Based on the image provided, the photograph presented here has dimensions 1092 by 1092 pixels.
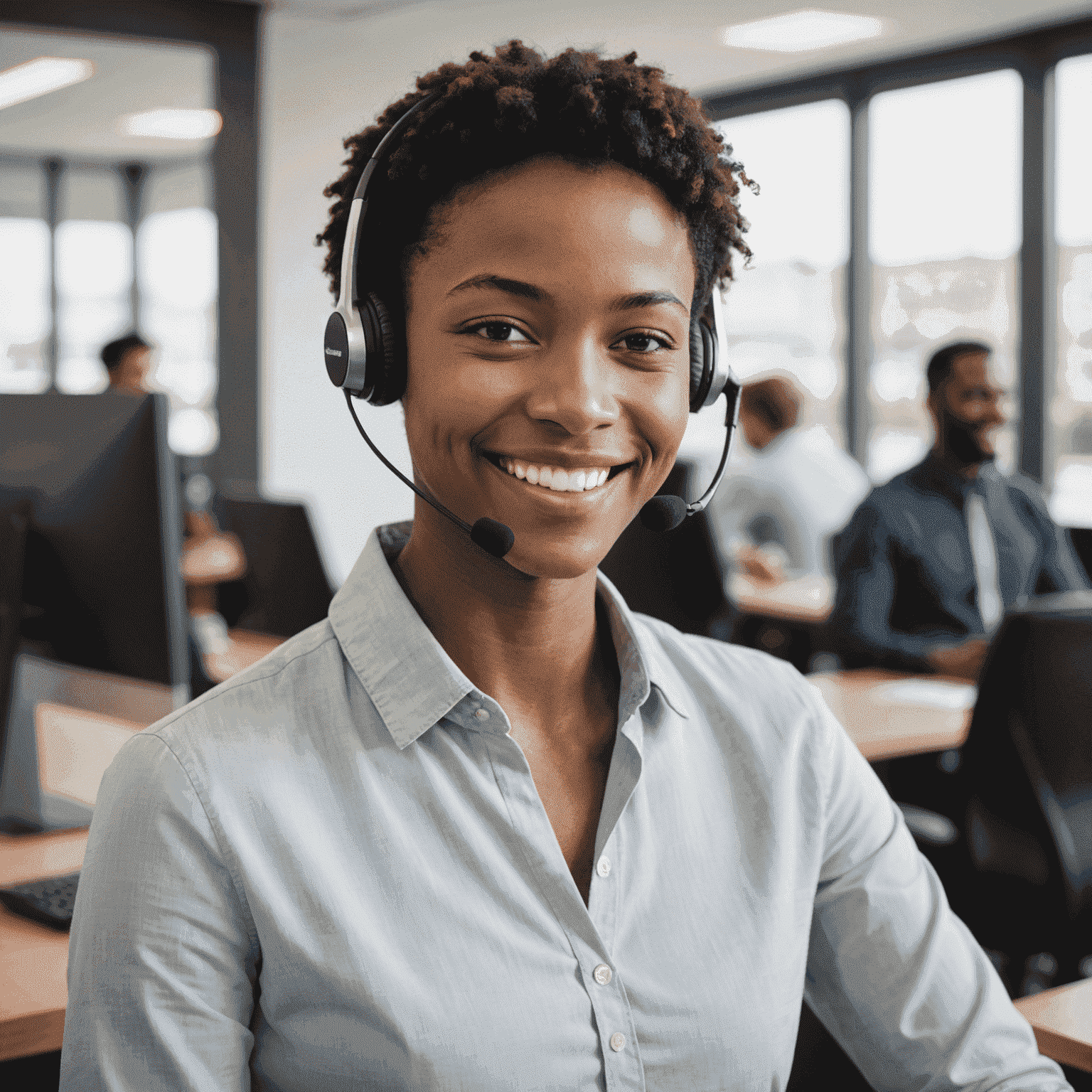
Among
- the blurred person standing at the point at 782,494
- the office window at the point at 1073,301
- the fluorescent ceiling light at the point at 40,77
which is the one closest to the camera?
the blurred person standing at the point at 782,494

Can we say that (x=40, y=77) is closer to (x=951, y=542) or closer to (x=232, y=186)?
(x=232, y=186)

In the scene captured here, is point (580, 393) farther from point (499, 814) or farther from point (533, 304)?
point (499, 814)

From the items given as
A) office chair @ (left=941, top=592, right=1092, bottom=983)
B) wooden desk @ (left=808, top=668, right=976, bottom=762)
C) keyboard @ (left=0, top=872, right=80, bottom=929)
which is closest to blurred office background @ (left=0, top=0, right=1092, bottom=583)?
wooden desk @ (left=808, top=668, right=976, bottom=762)

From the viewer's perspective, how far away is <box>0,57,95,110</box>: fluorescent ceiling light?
6406 mm

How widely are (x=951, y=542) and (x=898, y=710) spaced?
0.92 meters

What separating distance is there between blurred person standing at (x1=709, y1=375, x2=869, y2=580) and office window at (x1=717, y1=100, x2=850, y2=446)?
4.94 ft

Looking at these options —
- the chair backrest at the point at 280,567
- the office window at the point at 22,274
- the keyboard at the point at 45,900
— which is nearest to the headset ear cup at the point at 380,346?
the keyboard at the point at 45,900

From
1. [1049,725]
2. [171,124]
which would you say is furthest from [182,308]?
[1049,725]

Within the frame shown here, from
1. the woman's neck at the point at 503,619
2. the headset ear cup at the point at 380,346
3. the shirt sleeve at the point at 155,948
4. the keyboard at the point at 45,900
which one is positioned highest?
the headset ear cup at the point at 380,346

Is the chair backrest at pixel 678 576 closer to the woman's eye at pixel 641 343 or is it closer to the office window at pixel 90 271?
the woman's eye at pixel 641 343

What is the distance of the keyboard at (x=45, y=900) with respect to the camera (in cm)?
134

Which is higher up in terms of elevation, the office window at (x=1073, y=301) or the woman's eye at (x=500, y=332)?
the office window at (x=1073, y=301)

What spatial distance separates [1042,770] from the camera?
1897 millimetres

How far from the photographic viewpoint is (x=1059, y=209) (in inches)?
203
